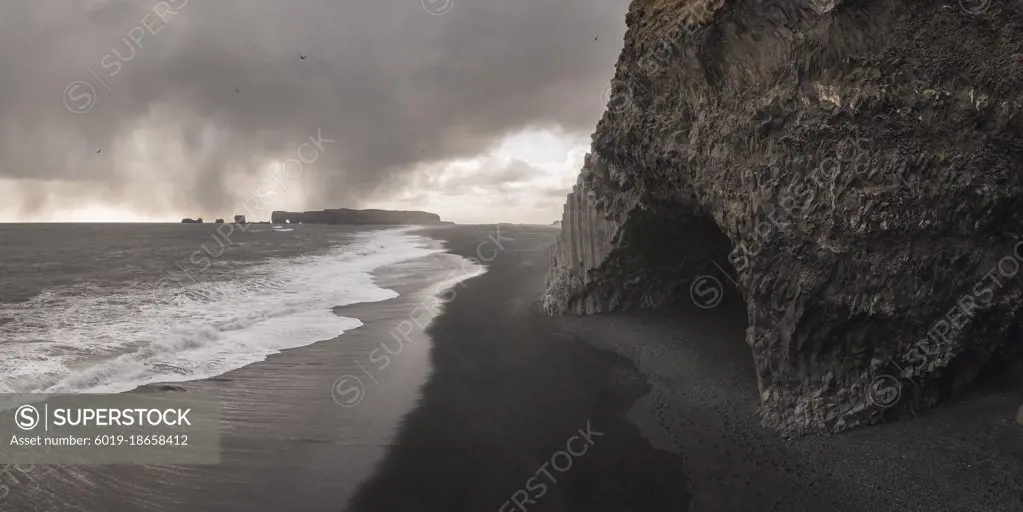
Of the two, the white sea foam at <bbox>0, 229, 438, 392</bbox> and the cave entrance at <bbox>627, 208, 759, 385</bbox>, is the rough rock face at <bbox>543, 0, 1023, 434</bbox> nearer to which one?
the cave entrance at <bbox>627, 208, 759, 385</bbox>

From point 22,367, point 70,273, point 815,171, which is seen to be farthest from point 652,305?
point 70,273

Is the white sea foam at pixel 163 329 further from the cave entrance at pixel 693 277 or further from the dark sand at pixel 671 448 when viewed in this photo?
the cave entrance at pixel 693 277

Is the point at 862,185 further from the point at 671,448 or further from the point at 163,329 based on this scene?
the point at 163,329

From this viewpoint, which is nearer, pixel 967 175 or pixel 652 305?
pixel 967 175

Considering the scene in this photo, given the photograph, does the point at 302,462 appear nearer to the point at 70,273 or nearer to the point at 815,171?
the point at 815,171

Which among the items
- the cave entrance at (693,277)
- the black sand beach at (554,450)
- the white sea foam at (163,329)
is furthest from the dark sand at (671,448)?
the white sea foam at (163,329)

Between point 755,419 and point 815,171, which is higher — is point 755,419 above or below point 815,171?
below

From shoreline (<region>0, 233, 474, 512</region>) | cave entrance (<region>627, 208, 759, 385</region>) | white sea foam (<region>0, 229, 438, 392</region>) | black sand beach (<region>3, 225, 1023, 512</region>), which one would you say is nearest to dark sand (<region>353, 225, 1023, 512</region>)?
black sand beach (<region>3, 225, 1023, 512</region>)
